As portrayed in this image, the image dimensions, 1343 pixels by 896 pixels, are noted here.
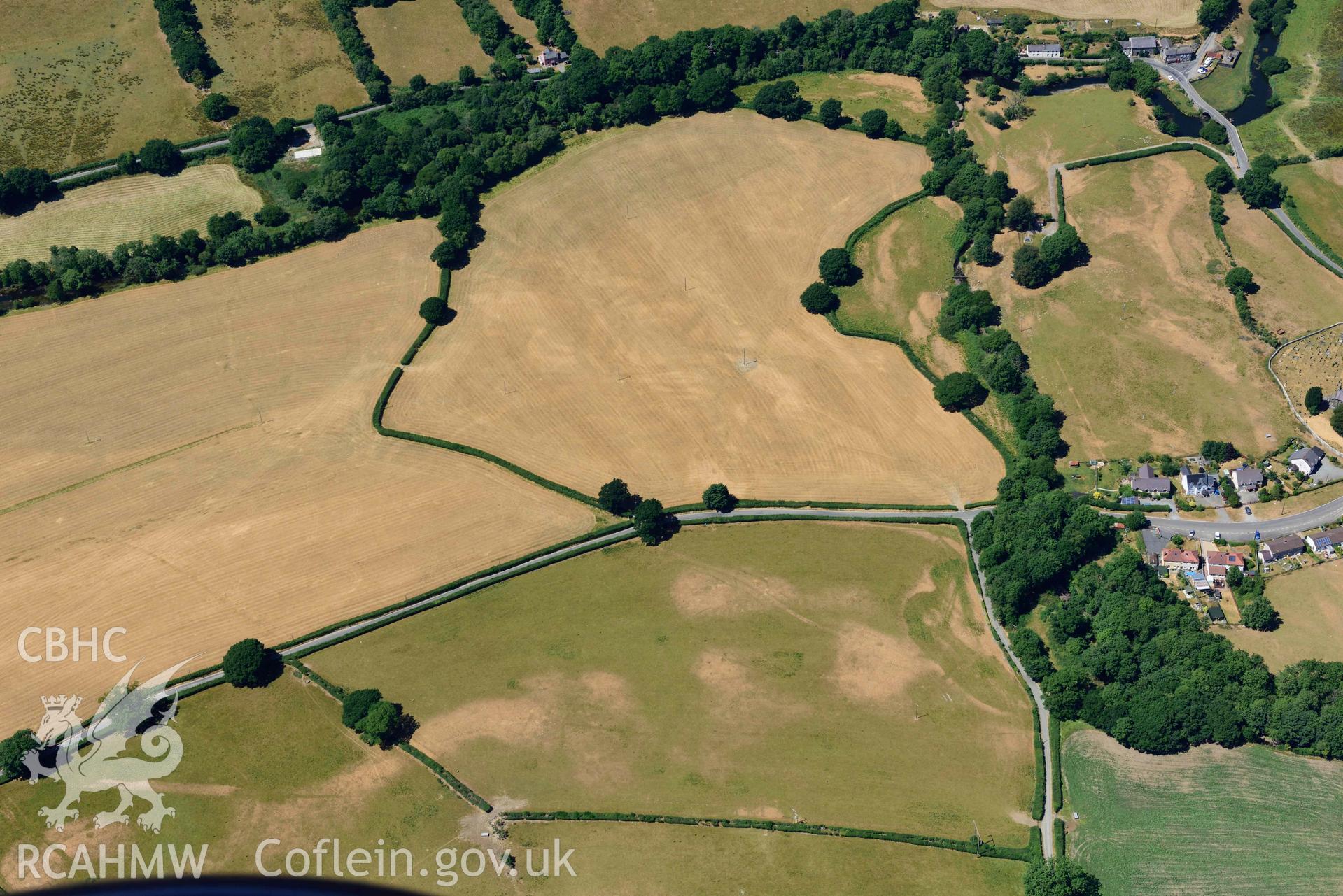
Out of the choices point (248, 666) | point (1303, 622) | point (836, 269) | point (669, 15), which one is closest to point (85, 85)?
point (669, 15)

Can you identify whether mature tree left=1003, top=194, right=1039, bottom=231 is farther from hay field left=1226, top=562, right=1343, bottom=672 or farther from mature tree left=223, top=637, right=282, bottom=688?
mature tree left=223, top=637, right=282, bottom=688

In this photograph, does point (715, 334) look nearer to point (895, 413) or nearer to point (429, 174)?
point (895, 413)

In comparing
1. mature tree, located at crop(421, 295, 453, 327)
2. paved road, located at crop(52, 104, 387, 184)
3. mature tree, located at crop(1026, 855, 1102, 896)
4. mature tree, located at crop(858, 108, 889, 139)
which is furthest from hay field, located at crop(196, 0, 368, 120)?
mature tree, located at crop(1026, 855, 1102, 896)

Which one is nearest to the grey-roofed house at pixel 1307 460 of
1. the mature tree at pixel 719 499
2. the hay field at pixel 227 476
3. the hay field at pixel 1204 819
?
the hay field at pixel 1204 819

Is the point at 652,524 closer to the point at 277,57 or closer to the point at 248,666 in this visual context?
the point at 248,666

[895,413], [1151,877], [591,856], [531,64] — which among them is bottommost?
[1151,877]

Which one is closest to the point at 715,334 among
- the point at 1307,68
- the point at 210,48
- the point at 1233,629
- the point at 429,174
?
the point at 429,174
